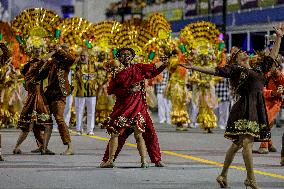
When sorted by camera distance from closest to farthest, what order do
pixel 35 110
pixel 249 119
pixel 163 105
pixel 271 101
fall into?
pixel 249 119 → pixel 35 110 → pixel 271 101 → pixel 163 105

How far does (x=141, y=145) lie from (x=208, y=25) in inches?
419

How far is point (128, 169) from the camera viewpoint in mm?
13852

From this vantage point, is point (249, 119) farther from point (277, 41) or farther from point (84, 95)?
point (84, 95)

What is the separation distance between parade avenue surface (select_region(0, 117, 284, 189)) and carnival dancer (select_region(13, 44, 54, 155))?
29cm

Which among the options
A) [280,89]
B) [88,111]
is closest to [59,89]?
[280,89]

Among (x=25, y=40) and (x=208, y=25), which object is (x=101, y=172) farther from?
(x=208, y=25)

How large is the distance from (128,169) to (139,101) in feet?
3.18

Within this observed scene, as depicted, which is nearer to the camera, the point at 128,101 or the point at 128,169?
the point at 128,169

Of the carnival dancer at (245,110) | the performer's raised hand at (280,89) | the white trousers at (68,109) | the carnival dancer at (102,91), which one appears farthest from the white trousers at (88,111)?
the carnival dancer at (245,110)

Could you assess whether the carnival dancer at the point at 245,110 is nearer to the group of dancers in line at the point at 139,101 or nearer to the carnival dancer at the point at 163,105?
the group of dancers in line at the point at 139,101

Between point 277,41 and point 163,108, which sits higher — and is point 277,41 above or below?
above

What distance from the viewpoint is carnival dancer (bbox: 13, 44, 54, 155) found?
643 inches

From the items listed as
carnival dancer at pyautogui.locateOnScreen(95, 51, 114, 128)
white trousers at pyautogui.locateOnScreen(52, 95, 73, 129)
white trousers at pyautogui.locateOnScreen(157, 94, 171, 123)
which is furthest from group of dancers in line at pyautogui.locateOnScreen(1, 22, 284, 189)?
white trousers at pyautogui.locateOnScreen(157, 94, 171, 123)

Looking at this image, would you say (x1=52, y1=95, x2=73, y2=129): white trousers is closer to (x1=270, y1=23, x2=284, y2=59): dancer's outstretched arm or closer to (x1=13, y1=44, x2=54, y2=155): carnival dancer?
(x1=13, y1=44, x2=54, y2=155): carnival dancer
